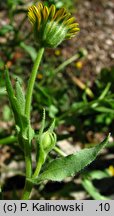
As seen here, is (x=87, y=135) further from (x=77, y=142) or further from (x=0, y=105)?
(x=0, y=105)

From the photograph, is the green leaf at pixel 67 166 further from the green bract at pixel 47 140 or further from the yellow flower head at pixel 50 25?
the yellow flower head at pixel 50 25

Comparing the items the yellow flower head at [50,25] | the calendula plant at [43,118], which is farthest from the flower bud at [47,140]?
the yellow flower head at [50,25]

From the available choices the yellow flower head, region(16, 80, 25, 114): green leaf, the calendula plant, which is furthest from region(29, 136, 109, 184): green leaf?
the yellow flower head

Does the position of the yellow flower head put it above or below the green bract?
above

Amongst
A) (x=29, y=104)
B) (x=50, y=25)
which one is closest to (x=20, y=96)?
(x=29, y=104)

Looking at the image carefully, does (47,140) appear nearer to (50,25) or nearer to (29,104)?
(29,104)

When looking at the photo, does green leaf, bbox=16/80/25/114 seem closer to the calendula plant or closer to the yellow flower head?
the calendula plant

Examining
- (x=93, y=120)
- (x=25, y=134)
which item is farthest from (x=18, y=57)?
(x=25, y=134)
